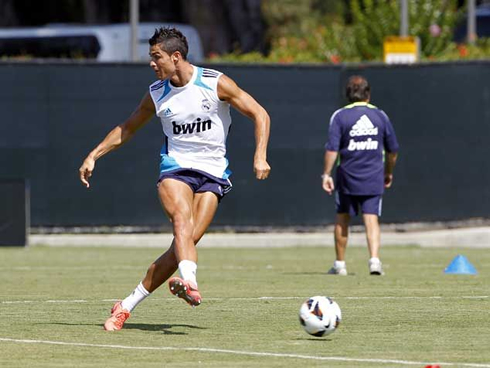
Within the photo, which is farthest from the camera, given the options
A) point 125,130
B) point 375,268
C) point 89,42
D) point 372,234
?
point 89,42

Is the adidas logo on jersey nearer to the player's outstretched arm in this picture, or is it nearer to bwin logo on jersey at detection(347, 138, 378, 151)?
bwin logo on jersey at detection(347, 138, 378, 151)

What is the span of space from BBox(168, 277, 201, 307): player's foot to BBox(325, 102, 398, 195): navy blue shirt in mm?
6552

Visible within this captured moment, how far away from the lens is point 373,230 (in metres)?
16.5

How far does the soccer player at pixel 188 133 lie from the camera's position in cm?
1091

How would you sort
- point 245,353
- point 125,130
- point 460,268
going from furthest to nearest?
point 460,268 → point 125,130 → point 245,353

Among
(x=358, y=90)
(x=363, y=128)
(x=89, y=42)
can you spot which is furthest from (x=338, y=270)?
(x=89, y=42)

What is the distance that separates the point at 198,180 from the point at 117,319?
1.19 meters

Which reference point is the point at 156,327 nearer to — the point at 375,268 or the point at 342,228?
the point at 375,268

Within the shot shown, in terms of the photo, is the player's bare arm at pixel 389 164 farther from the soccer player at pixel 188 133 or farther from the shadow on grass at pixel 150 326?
the shadow on grass at pixel 150 326

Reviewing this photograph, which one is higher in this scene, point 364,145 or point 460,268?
point 364,145

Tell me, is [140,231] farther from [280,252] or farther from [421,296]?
[421,296]

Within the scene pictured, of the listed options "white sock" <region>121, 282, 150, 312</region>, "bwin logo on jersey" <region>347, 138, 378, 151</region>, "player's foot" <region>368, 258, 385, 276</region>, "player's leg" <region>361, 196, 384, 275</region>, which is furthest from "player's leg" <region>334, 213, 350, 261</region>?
"white sock" <region>121, 282, 150, 312</region>

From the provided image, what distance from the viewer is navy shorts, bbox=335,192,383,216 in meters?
16.7

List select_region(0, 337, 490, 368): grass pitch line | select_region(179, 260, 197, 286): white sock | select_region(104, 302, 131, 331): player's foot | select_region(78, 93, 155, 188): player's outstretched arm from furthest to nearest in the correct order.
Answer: select_region(78, 93, 155, 188): player's outstretched arm → select_region(104, 302, 131, 331): player's foot → select_region(179, 260, 197, 286): white sock → select_region(0, 337, 490, 368): grass pitch line
